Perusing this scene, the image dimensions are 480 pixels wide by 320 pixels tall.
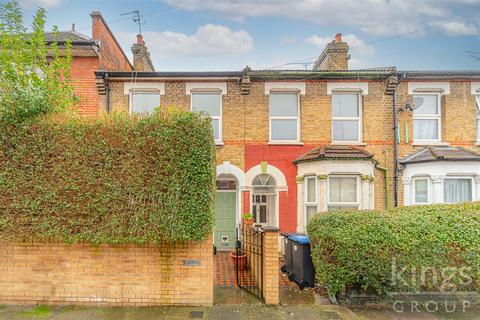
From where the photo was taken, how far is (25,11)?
6637 millimetres

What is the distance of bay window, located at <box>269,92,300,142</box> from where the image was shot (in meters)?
9.72

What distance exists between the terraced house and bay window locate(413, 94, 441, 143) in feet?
0.12

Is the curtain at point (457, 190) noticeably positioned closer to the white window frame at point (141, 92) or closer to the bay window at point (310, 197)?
the bay window at point (310, 197)

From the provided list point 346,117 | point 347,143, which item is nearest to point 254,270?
point 347,143

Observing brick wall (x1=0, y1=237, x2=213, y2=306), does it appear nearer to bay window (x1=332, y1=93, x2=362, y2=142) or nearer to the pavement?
the pavement

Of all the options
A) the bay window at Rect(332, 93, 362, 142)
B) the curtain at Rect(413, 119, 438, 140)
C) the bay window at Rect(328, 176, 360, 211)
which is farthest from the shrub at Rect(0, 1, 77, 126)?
the curtain at Rect(413, 119, 438, 140)

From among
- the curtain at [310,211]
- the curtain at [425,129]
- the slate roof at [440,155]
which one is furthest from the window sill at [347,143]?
the curtain at [310,211]

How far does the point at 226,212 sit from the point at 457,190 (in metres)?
7.82

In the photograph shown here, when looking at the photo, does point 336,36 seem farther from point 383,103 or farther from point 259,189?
point 259,189

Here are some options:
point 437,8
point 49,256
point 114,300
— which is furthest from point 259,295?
point 437,8

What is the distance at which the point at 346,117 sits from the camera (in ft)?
31.9

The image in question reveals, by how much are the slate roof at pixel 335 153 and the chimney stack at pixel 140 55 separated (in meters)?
7.89

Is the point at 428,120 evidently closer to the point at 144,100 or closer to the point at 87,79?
the point at 144,100

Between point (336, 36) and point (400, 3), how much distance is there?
2.80 meters
